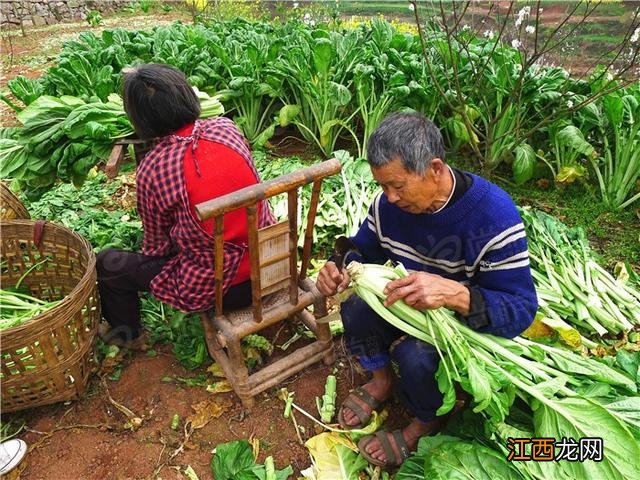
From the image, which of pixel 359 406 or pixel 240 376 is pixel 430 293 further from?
pixel 240 376

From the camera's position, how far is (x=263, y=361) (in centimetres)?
313

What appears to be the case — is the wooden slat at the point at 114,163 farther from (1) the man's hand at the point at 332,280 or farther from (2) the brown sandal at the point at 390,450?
(2) the brown sandal at the point at 390,450

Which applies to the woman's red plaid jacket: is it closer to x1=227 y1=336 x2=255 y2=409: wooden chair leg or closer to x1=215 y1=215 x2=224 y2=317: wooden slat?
x1=215 y1=215 x2=224 y2=317: wooden slat

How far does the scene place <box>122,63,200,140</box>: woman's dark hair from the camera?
2.32 m

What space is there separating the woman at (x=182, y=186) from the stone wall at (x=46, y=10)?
11.6 meters

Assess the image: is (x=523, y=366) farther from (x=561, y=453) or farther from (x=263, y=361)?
(x=263, y=361)

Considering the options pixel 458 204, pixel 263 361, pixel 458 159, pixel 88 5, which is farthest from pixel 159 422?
pixel 88 5

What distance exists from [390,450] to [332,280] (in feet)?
2.87

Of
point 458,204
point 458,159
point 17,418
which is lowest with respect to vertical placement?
point 17,418

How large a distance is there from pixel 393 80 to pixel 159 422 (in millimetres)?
3528

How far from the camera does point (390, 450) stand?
2.43m

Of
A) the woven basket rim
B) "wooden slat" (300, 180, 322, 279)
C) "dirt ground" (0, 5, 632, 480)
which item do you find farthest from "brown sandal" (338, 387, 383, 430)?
the woven basket rim

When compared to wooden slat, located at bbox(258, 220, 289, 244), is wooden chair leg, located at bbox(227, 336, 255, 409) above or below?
below

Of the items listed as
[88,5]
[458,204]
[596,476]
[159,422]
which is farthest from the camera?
[88,5]
